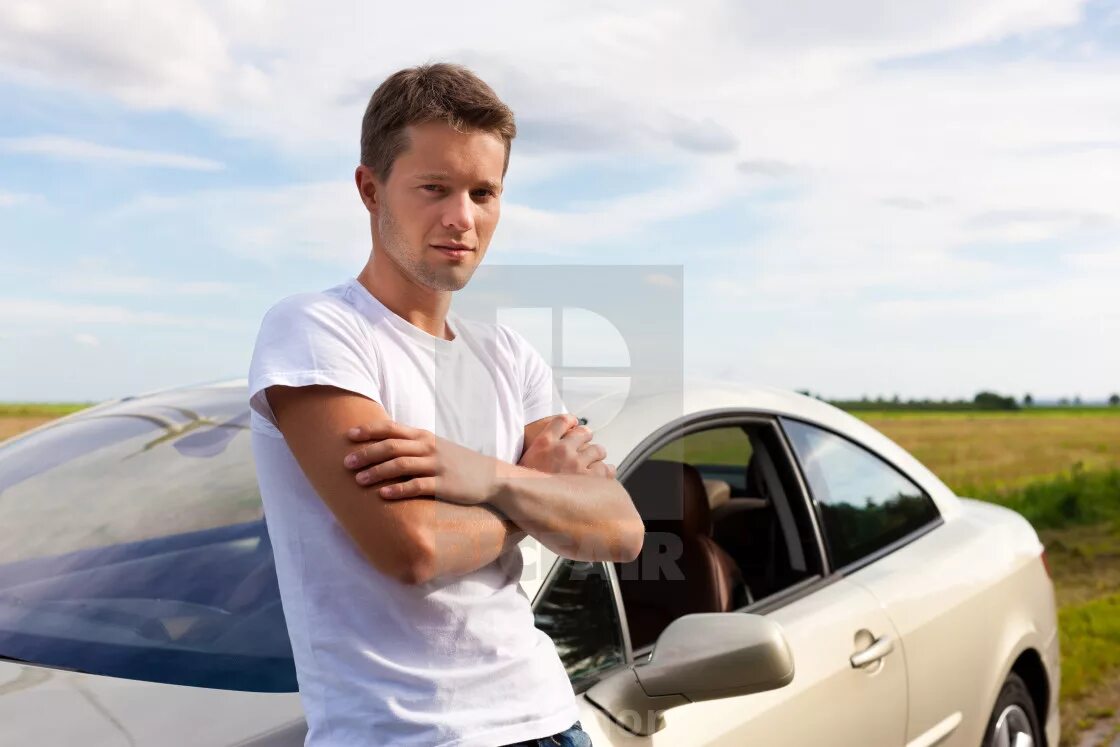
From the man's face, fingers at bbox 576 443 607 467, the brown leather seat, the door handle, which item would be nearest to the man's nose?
the man's face

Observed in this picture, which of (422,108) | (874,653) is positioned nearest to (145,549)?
(422,108)

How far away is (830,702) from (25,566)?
1.85m

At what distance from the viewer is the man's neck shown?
181 centimetres

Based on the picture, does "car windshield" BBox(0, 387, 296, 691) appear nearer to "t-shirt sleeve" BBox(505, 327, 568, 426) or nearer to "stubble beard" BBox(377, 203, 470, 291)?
"t-shirt sleeve" BBox(505, 327, 568, 426)

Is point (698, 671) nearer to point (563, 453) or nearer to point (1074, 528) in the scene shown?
point (563, 453)

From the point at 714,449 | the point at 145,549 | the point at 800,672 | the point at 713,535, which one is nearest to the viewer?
the point at 145,549

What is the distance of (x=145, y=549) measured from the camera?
236 cm

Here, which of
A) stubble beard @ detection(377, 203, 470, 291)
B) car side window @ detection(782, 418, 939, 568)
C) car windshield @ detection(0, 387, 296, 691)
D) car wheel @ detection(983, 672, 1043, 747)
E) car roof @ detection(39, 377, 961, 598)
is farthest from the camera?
car wheel @ detection(983, 672, 1043, 747)

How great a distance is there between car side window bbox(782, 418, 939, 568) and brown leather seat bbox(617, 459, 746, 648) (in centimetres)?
31

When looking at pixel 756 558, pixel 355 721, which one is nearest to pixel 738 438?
pixel 756 558

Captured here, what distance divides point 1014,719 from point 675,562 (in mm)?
1491

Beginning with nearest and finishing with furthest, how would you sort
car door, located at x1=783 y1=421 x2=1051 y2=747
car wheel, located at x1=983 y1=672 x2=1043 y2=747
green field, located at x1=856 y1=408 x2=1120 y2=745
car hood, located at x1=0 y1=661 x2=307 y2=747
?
car hood, located at x1=0 y1=661 x2=307 y2=747, car door, located at x1=783 y1=421 x2=1051 y2=747, car wheel, located at x1=983 y1=672 x2=1043 y2=747, green field, located at x1=856 y1=408 x2=1120 y2=745

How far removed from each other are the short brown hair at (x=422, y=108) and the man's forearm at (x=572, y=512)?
1.87ft

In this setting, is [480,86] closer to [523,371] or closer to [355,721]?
[523,371]
